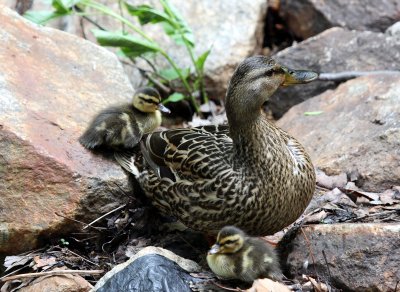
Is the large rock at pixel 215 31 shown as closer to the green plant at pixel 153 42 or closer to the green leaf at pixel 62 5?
the green plant at pixel 153 42

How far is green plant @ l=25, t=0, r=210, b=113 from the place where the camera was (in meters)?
6.07

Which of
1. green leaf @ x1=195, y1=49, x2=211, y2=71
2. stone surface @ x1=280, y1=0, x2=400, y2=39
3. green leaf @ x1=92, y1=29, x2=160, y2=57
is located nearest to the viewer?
green leaf @ x1=92, y1=29, x2=160, y2=57

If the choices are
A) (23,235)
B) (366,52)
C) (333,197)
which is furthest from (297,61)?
(23,235)

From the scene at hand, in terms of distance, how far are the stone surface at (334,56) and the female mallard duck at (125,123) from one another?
177 centimetres

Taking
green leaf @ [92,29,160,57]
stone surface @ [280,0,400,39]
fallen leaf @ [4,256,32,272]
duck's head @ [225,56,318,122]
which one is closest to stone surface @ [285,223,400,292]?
duck's head @ [225,56,318,122]

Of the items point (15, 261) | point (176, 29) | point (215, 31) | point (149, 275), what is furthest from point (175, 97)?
point (149, 275)

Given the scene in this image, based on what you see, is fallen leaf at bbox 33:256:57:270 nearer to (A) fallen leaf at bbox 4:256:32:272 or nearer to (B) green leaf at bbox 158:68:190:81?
(A) fallen leaf at bbox 4:256:32:272

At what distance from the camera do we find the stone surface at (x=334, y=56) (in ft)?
21.2

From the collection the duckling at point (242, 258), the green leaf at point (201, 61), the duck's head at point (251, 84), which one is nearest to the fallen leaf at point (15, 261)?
the duckling at point (242, 258)

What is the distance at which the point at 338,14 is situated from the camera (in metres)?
7.38

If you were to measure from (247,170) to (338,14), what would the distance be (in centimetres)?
361

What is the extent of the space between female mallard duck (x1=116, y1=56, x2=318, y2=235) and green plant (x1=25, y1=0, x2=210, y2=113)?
1.87m

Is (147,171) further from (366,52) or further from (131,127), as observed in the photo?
(366,52)

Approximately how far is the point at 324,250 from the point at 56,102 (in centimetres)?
209
